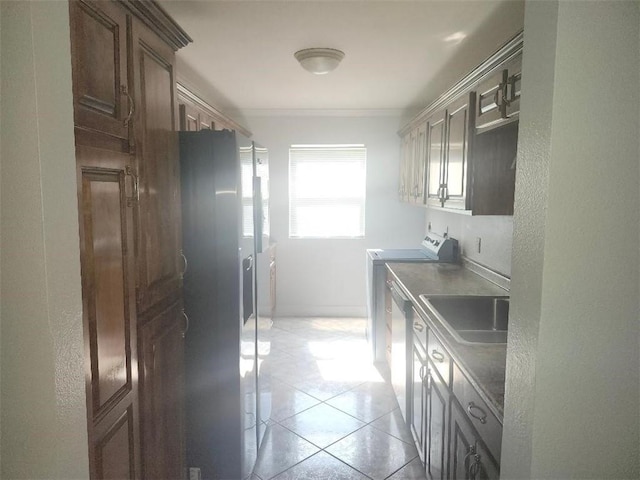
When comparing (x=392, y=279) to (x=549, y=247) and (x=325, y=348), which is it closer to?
(x=325, y=348)

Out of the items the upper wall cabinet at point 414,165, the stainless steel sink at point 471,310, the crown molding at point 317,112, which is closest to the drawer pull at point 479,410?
the stainless steel sink at point 471,310

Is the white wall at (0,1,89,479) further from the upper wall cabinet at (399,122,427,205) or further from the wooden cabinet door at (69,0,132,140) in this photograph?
the upper wall cabinet at (399,122,427,205)

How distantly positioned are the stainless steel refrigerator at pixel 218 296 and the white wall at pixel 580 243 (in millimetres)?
1384

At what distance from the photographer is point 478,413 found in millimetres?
1359

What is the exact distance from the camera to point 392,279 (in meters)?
3.39

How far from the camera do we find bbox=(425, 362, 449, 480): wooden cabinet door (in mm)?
1764

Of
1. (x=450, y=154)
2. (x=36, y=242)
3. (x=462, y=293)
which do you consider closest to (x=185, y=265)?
(x=36, y=242)

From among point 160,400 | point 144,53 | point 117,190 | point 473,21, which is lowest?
point 160,400

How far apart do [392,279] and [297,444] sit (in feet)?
4.57

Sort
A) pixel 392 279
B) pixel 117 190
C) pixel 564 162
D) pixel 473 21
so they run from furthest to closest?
pixel 392 279
pixel 473 21
pixel 117 190
pixel 564 162

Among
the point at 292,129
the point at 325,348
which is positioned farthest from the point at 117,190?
the point at 292,129

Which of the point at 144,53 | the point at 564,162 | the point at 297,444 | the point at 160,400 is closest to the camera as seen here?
the point at 564,162

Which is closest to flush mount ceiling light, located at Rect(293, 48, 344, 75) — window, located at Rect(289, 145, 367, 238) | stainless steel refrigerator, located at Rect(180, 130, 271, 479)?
stainless steel refrigerator, located at Rect(180, 130, 271, 479)

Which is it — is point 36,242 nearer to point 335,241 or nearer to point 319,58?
point 319,58
